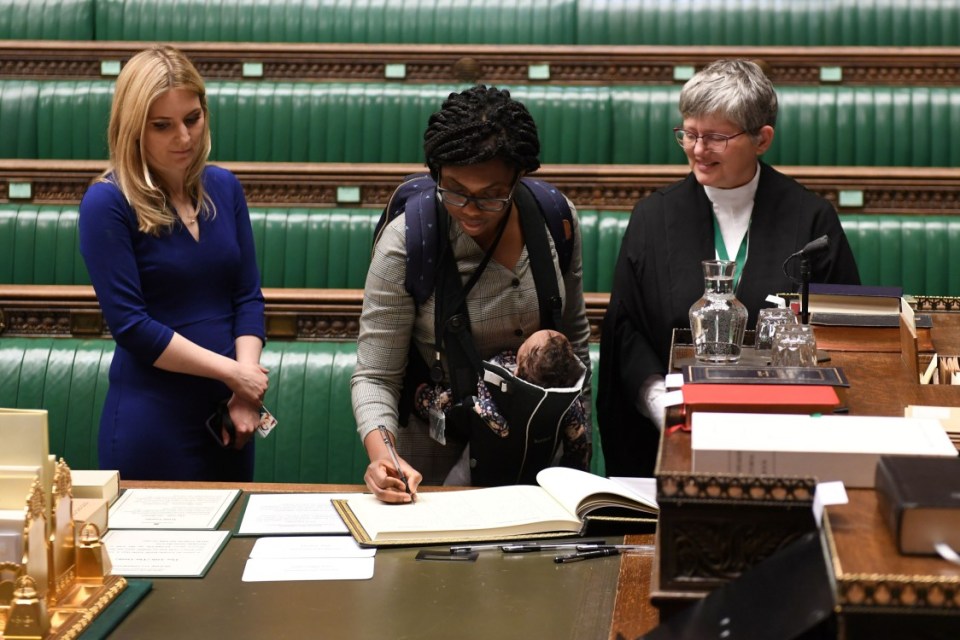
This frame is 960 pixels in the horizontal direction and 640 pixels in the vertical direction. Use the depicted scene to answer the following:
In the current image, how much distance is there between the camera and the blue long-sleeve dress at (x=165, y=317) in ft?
5.88

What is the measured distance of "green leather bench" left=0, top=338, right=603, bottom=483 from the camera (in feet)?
8.91

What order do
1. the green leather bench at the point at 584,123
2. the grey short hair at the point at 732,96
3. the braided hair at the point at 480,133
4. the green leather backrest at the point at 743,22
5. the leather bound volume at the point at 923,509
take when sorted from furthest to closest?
the green leather backrest at the point at 743,22 < the green leather bench at the point at 584,123 < the grey short hair at the point at 732,96 < the braided hair at the point at 480,133 < the leather bound volume at the point at 923,509

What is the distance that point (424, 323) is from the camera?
1640mm

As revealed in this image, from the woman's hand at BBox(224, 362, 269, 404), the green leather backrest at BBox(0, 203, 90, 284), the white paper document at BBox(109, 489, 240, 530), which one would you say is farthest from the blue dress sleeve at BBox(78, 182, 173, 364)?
the green leather backrest at BBox(0, 203, 90, 284)

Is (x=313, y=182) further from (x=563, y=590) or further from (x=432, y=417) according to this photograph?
(x=563, y=590)

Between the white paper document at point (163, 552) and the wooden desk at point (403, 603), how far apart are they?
0.02 m

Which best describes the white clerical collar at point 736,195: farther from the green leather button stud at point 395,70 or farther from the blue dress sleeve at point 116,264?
the green leather button stud at point 395,70

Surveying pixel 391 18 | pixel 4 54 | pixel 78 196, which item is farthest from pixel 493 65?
pixel 4 54

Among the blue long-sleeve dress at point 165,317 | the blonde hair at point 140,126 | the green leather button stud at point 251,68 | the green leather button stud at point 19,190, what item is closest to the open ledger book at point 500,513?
the blue long-sleeve dress at point 165,317

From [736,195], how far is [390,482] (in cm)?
76

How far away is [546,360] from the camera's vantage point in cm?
154

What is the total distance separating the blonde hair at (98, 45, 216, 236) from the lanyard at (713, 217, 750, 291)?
0.85 m

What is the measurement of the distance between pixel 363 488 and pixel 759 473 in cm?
79

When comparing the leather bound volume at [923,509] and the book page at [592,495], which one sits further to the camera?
the book page at [592,495]
